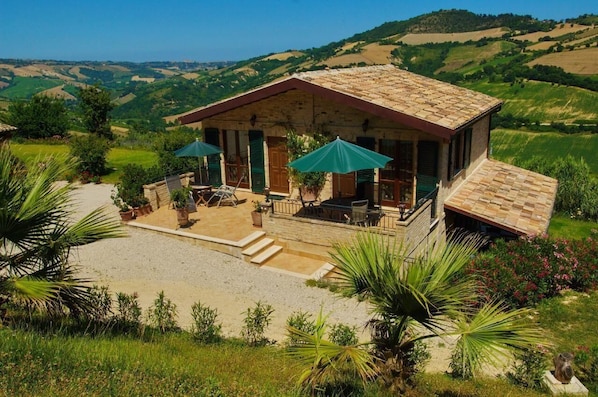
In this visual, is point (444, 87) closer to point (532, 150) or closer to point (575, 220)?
point (575, 220)

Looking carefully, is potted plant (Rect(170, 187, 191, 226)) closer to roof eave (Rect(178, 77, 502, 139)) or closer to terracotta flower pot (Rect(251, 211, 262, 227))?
terracotta flower pot (Rect(251, 211, 262, 227))

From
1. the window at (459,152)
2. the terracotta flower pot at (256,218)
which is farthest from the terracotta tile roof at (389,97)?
the terracotta flower pot at (256,218)

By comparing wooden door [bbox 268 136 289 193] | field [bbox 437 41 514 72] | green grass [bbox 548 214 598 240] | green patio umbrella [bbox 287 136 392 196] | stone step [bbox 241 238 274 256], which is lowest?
green grass [bbox 548 214 598 240]

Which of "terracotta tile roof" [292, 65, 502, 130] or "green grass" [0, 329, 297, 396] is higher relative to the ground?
"terracotta tile roof" [292, 65, 502, 130]

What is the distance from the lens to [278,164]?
17.4 metres

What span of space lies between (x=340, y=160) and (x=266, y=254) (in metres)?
3.40

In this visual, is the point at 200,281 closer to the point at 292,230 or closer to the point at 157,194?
the point at 292,230

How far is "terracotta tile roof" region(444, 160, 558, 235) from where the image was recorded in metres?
13.9

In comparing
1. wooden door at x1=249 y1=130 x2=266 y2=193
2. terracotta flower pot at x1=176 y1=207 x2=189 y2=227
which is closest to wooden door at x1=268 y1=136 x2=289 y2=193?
wooden door at x1=249 y1=130 x2=266 y2=193

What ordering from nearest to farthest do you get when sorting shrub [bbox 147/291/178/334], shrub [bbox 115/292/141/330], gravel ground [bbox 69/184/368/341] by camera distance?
shrub [bbox 115/292/141/330] < shrub [bbox 147/291/178/334] < gravel ground [bbox 69/184/368/341]

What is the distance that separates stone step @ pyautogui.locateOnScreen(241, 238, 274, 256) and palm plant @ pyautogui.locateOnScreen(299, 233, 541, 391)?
7.57 meters

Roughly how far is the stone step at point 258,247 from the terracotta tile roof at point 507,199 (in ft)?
18.7

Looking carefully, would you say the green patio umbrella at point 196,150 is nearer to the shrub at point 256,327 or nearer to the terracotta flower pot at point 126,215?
the terracotta flower pot at point 126,215

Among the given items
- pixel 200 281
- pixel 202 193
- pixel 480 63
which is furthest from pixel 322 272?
pixel 480 63
